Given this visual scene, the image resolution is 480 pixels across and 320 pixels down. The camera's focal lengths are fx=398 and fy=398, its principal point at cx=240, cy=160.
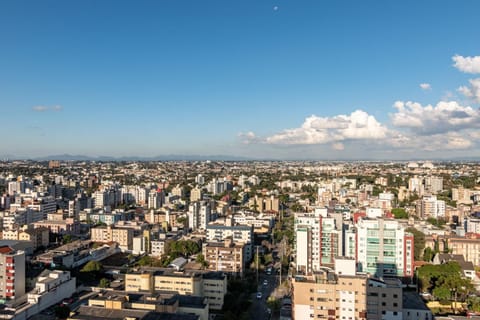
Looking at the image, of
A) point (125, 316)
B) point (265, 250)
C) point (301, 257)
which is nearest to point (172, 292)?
point (125, 316)

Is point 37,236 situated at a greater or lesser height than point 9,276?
lesser

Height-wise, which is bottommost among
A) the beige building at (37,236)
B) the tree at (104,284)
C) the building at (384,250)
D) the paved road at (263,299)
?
the paved road at (263,299)

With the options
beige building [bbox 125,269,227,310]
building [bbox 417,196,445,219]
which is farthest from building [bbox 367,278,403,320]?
building [bbox 417,196,445,219]

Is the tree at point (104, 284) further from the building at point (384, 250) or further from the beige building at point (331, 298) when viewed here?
the building at point (384, 250)

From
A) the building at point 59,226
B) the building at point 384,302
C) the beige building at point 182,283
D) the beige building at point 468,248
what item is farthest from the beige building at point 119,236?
the beige building at point 468,248

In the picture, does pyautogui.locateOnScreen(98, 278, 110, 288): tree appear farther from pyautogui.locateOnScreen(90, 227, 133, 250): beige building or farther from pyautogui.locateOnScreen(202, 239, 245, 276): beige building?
pyautogui.locateOnScreen(90, 227, 133, 250): beige building

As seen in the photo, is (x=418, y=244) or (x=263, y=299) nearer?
(x=263, y=299)

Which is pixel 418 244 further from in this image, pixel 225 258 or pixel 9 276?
pixel 9 276

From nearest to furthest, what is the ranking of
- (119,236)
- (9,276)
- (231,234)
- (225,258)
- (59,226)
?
(9,276), (225,258), (231,234), (119,236), (59,226)

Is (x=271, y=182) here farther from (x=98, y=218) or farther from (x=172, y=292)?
(x=172, y=292)

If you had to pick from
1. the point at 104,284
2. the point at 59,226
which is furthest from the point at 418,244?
the point at 59,226
